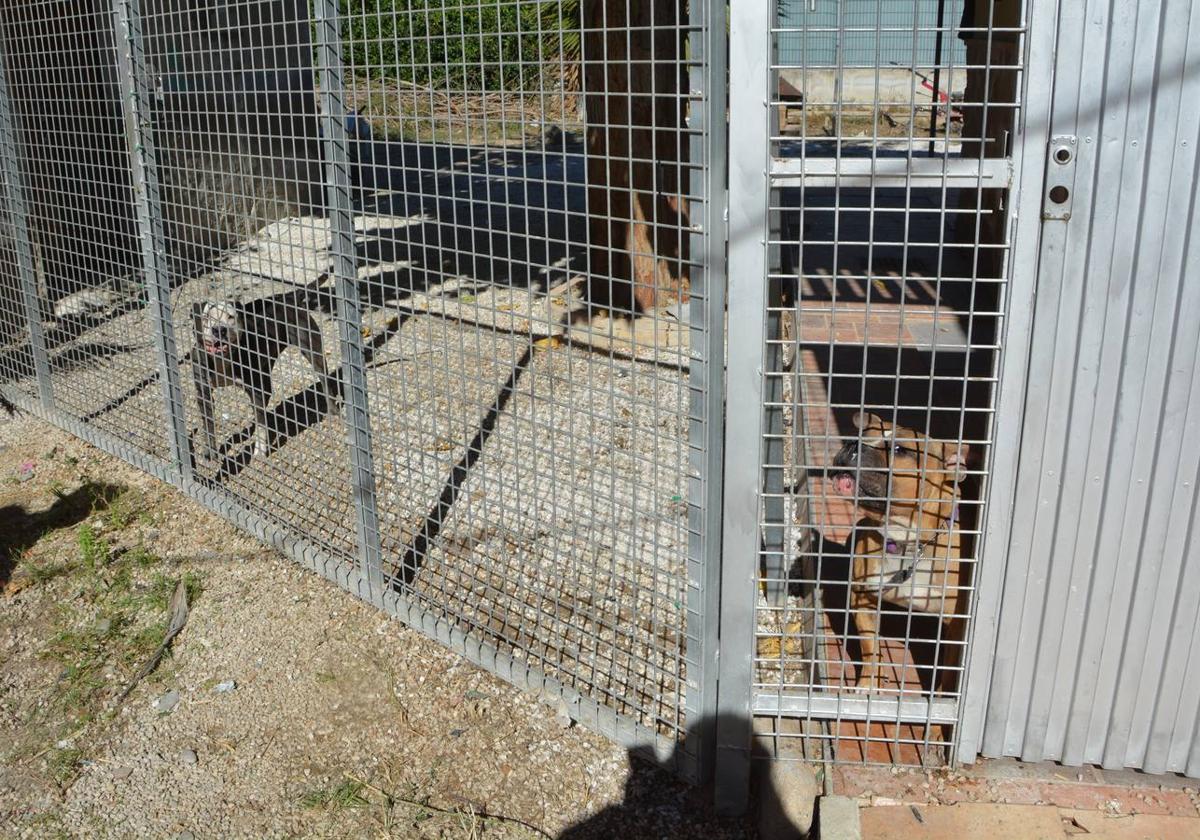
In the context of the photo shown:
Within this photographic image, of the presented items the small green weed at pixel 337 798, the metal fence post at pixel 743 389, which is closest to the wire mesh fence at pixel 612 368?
the metal fence post at pixel 743 389

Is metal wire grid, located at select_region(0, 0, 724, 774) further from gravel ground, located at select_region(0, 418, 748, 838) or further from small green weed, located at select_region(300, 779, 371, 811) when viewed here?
small green weed, located at select_region(300, 779, 371, 811)

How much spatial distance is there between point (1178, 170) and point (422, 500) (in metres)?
3.56

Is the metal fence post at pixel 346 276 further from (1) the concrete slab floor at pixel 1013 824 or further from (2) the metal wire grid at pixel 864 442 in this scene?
(1) the concrete slab floor at pixel 1013 824

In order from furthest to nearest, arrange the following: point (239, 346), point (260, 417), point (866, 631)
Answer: point (260, 417)
point (239, 346)
point (866, 631)

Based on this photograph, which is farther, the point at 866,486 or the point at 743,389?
the point at 866,486

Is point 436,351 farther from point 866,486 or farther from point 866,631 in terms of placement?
point 866,631

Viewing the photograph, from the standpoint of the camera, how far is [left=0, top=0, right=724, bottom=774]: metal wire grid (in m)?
3.09

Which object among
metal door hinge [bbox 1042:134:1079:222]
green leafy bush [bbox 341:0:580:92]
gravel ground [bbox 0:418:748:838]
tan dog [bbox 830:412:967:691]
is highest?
green leafy bush [bbox 341:0:580:92]

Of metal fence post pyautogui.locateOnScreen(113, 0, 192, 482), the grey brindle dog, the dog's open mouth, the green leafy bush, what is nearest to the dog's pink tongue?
the dog's open mouth

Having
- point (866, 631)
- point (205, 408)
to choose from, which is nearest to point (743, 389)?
point (866, 631)

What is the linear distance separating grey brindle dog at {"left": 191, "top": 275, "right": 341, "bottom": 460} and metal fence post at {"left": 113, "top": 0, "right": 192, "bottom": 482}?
0.22m

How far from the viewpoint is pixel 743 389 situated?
270 cm

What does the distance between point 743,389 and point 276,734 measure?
2.02m

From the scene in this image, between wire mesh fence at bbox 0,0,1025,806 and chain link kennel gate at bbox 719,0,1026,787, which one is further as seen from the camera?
wire mesh fence at bbox 0,0,1025,806
